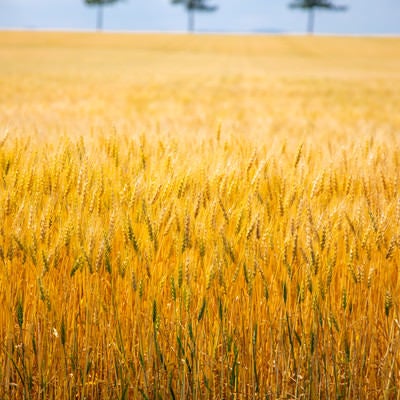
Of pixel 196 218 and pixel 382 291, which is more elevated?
pixel 196 218

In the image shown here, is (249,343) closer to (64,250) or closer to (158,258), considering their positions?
(158,258)

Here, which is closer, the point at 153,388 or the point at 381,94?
the point at 153,388

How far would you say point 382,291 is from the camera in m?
1.61

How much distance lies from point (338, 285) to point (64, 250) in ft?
2.84

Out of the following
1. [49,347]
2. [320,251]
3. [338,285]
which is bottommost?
[49,347]

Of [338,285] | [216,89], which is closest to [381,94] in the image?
[216,89]

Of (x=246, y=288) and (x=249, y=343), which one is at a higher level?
(x=246, y=288)

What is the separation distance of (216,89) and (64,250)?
11.2m

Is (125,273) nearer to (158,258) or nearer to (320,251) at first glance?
(158,258)

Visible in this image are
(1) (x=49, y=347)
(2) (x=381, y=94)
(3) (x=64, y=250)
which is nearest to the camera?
(1) (x=49, y=347)

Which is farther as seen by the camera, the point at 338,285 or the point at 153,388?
the point at 338,285

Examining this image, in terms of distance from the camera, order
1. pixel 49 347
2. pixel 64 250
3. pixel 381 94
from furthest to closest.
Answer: pixel 381 94 < pixel 64 250 < pixel 49 347

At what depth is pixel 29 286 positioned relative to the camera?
1.53 m

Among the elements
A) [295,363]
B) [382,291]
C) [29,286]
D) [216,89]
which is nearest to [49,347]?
[29,286]
